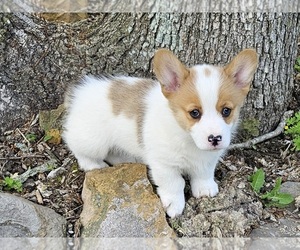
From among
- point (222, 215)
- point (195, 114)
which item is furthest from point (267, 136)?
point (195, 114)

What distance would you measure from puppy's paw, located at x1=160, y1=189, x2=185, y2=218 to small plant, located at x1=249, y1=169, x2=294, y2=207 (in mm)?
510

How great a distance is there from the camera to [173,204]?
4055 mm

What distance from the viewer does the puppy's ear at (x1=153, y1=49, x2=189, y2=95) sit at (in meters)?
3.74

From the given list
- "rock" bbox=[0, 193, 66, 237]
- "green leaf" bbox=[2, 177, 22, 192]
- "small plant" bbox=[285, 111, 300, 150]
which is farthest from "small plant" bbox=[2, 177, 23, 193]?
"small plant" bbox=[285, 111, 300, 150]

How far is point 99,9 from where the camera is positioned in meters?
4.65

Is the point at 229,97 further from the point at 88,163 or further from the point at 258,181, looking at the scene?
the point at 88,163

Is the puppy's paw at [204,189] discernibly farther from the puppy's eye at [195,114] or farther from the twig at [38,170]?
the twig at [38,170]

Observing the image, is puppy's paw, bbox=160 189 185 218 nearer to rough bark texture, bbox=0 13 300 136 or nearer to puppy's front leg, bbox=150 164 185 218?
puppy's front leg, bbox=150 164 185 218

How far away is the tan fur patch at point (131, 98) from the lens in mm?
4152

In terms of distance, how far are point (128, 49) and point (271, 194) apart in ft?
4.46

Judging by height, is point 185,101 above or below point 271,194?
above

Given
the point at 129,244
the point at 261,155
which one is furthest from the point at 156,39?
the point at 129,244

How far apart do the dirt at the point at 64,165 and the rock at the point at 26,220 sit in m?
0.11

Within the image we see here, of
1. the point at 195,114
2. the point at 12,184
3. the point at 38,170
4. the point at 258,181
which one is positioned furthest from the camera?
the point at 38,170
